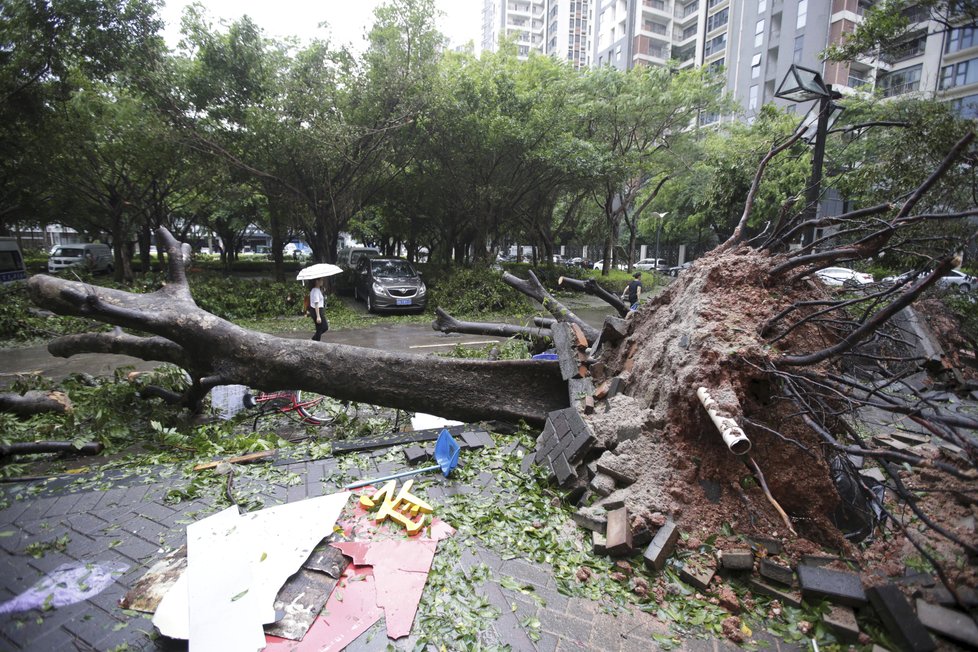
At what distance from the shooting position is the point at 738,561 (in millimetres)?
2822

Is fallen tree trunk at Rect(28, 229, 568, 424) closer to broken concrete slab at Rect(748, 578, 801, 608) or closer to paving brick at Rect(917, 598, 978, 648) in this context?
broken concrete slab at Rect(748, 578, 801, 608)

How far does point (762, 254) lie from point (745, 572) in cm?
292

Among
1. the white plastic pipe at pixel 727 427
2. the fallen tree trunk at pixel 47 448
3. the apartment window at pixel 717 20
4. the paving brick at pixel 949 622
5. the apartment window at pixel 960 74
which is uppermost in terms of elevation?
the apartment window at pixel 717 20

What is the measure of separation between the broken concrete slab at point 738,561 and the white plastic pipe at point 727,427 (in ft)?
1.93

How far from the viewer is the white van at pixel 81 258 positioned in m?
23.7

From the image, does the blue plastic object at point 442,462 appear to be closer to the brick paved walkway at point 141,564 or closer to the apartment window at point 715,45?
the brick paved walkway at point 141,564

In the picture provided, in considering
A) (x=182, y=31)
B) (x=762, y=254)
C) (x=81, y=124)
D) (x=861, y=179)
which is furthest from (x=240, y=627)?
(x=81, y=124)

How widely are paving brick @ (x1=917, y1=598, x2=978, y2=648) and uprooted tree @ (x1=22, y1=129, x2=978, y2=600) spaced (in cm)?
29

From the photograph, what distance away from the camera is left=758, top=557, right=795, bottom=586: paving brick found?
2.73 meters

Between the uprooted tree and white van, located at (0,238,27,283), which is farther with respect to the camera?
white van, located at (0,238,27,283)

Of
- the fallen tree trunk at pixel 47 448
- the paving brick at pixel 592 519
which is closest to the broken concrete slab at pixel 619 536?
the paving brick at pixel 592 519

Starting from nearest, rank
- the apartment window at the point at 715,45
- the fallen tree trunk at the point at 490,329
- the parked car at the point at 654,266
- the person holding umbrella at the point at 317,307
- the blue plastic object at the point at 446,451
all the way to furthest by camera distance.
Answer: the blue plastic object at the point at 446,451, the fallen tree trunk at the point at 490,329, the person holding umbrella at the point at 317,307, the parked car at the point at 654,266, the apartment window at the point at 715,45

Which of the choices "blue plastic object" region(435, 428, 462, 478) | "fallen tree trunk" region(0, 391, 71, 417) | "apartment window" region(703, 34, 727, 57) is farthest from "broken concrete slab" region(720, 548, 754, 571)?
"apartment window" region(703, 34, 727, 57)

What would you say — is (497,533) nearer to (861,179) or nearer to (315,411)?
(315,411)
